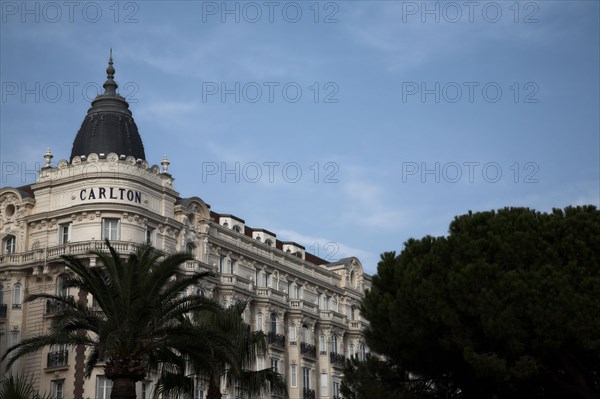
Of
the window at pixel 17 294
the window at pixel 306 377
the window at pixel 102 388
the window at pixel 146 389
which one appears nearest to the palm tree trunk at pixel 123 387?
the window at pixel 102 388

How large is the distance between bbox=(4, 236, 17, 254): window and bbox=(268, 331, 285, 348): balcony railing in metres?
18.9

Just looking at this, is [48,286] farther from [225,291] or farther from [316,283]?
[316,283]

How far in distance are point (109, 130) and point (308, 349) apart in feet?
76.4

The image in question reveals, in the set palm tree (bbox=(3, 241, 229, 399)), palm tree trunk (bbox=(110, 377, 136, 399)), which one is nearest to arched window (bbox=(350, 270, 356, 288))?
palm tree (bbox=(3, 241, 229, 399))

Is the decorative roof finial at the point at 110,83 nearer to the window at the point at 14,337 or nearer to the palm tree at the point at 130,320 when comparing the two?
the window at the point at 14,337

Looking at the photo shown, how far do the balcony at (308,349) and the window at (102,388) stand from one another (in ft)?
66.0

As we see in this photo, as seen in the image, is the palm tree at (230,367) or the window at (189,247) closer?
the palm tree at (230,367)

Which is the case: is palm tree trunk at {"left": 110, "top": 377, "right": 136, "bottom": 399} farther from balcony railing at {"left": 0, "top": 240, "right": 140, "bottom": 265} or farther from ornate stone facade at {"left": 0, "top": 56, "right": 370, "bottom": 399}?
balcony railing at {"left": 0, "top": 240, "right": 140, "bottom": 265}

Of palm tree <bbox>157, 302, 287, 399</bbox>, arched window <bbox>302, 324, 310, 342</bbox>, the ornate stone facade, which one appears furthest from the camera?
arched window <bbox>302, 324, 310, 342</bbox>

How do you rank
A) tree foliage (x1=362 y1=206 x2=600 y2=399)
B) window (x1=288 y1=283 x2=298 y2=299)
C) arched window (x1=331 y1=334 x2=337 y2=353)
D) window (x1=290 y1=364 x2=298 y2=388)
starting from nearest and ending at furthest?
tree foliage (x1=362 y1=206 x2=600 y2=399) → window (x1=290 y1=364 x2=298 y2=388) → window (x1=288 y1=283 x2=298 y2=299) → arched window (x1=331 y1=334 x2=337 y2=353)

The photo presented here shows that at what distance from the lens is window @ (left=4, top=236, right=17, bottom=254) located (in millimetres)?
75312

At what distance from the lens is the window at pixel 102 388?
6788 centimetres

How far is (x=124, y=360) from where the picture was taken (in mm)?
44719

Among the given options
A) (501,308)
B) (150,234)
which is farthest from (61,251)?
(501,308)
